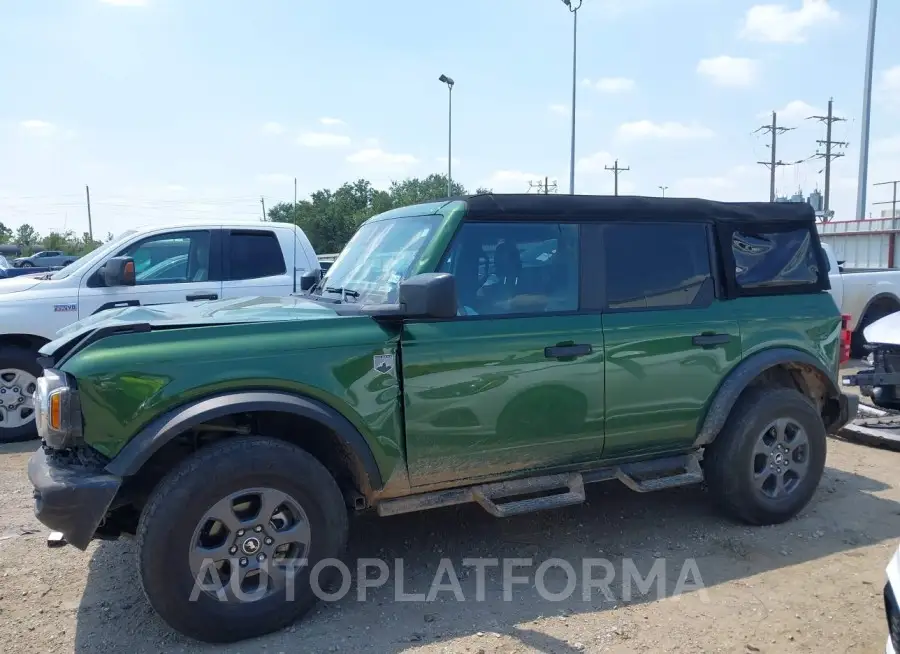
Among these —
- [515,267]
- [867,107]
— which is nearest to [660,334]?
[515,267]

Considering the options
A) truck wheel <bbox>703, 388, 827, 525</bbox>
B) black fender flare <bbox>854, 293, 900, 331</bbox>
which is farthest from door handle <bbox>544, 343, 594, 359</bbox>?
black fender flare <bbox>854, 293, 900, 331</bbox>

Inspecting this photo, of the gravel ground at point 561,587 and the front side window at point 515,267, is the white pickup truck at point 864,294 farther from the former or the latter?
the front side window at point 515,267

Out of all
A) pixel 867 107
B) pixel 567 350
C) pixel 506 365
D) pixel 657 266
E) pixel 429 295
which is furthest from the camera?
pixel 867 107

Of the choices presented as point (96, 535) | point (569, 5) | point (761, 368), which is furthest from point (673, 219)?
point (569, 5)

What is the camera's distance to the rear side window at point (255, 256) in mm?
7352

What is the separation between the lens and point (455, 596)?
3.71 m

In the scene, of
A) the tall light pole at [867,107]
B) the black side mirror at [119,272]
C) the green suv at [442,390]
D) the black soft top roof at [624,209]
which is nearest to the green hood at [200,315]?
the green suv at [442,390]

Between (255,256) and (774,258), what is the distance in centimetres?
497

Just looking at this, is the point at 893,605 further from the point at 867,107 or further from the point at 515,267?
the point at 867,107

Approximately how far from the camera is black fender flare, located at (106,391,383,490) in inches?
120

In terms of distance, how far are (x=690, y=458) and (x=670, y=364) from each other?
682 millimetres

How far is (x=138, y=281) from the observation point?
695cm

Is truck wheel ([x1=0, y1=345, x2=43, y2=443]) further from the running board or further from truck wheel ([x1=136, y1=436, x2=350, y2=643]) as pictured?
the running board

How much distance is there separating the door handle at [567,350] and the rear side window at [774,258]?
1.29 m
